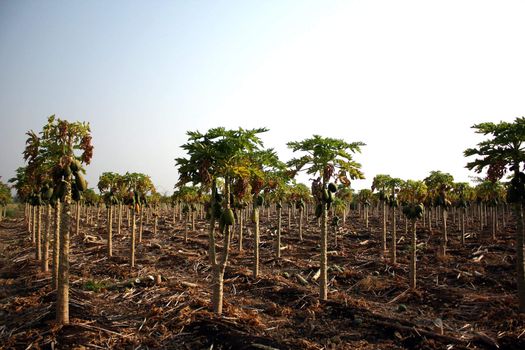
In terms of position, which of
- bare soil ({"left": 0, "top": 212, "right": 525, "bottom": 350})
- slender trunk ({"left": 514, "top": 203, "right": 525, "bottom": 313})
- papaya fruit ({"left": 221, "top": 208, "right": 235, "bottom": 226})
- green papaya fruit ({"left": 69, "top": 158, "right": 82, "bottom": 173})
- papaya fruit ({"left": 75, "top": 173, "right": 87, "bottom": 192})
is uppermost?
green papaya fruit ({"left": 69, "top": 158, "right": 82, "bottom": 173})

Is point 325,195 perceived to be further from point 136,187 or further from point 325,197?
point 136,187

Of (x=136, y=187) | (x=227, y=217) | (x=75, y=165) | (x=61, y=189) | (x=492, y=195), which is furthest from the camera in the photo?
(x=492, y=195)

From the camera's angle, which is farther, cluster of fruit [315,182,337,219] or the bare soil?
cluster of fruit [315,182,337,219]

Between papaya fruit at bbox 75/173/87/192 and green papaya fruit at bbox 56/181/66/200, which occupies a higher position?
papaya fruit at bbox 75/173/87/192

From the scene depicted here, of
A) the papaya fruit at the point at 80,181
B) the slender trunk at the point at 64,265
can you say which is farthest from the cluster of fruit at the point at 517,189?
the slender trunk at the point at 64,265

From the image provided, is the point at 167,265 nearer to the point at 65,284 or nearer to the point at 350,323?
the point at 65,284

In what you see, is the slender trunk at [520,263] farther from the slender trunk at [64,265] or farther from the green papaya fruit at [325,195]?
the slender trunk at [64,265]

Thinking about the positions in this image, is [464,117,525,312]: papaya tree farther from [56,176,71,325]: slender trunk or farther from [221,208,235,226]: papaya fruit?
[56,176,71,325]: slender trunk

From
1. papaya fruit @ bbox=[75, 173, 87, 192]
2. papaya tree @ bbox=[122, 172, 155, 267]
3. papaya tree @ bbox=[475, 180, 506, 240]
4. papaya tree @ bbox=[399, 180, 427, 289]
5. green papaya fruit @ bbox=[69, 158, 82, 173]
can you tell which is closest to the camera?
green papaya fruit @ bbox=[69, 158, 82, 173]

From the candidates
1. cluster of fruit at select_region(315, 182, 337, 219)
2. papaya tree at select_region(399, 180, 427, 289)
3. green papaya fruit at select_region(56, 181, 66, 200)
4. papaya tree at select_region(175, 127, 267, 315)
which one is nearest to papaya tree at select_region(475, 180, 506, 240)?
papaya tree at select_region(399, 180, 427, 289)

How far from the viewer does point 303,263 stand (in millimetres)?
22219

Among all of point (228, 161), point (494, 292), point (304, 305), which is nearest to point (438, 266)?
point (494, 292)

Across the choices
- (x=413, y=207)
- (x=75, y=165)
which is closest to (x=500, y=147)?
(x=413, y=207)

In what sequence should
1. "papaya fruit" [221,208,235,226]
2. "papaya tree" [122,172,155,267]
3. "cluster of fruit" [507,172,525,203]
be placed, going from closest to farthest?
"papaya fruit" [221,208,235,226]
"cluster of fruit" [507,172,525,203]
"papaya tree" [122,172,155,267]
